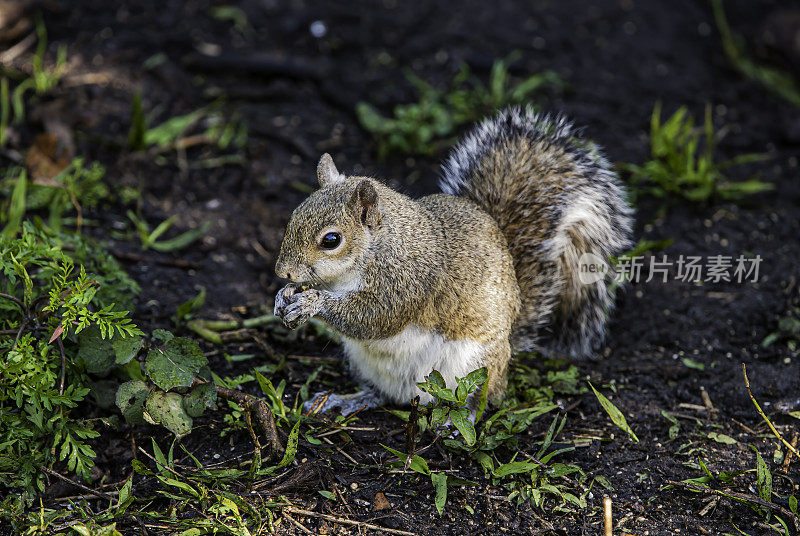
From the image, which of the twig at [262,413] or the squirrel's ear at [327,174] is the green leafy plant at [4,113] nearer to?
the squirrel's ear at [327,174]

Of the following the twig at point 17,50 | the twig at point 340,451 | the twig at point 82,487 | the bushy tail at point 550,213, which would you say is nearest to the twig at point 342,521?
the twig at point 340,451

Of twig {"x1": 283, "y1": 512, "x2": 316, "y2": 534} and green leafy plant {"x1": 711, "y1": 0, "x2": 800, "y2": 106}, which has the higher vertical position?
green leafy plant {"x1": 711, "y1": 0, "x2": 800, "y2": 106}

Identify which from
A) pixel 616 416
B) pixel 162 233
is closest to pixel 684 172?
pixel 616 416

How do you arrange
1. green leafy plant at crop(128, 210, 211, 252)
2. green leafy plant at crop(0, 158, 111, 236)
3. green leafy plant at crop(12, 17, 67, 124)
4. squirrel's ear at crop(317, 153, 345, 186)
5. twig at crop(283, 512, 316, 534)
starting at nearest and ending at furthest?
twig at crop(283, 512, 316, 534) < squirrel's ear at crop(317, 153, 345, 186) < green leafy plant at crop(0, 158, 111, 236) < green leafy plant at crop(128, 210, 211, 252) < green leafy plant at crop(12, 17, 67, 124)

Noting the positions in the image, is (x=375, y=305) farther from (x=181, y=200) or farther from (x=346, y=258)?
(x=181, y=200)

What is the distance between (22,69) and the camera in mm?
4656

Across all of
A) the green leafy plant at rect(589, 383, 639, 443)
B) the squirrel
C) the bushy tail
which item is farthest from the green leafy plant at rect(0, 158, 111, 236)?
the green leafy plant at rect(589, 383, 639, 443)

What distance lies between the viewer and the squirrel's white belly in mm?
2957

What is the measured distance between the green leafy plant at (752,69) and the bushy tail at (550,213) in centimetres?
216

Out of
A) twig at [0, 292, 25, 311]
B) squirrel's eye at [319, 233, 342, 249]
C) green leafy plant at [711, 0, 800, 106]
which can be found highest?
green leafy plant at [711, 0, 800, 106]

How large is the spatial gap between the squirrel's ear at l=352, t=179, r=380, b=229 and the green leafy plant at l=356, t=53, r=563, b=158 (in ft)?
5.54

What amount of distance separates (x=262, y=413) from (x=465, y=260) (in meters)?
0.94

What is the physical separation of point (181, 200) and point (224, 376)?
1.38 m

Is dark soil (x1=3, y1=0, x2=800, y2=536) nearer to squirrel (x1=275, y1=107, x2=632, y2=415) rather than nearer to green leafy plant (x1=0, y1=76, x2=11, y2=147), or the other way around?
green leafy plant (x1=0, y1=76, x2=11, y2=147)
